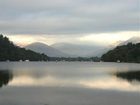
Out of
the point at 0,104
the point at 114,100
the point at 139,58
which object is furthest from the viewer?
the point at 139,58

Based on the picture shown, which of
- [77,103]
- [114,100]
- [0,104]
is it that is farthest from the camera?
[114,100]

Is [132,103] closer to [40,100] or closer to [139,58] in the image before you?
[40,100]

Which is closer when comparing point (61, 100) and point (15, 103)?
point (15, 103)

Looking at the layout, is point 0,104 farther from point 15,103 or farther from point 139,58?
point 139,58

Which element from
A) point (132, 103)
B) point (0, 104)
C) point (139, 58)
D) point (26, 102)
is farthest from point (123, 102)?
point (139, 58)

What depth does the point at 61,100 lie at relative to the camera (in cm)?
3106

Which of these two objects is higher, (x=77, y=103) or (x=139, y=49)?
(x=139, y=49)

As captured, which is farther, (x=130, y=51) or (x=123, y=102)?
(x=130, y=51)

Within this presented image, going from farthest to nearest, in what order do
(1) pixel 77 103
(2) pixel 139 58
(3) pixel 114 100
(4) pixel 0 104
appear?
1. (2) pixel 139 58
2. (3) pixel 114 100
3. (1) pixel 77 103
4. (4) pixel 0 104

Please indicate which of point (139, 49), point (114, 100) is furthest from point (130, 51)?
point (114, 100)

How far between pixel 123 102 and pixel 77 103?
417 cm

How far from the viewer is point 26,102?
29.6 metres

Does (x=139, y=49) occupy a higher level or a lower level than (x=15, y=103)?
higher

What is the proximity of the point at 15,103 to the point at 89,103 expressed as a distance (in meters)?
6.17
